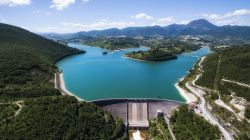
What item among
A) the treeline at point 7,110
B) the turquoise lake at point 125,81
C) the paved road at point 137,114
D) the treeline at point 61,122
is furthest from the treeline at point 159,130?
the treeline at point 7,110

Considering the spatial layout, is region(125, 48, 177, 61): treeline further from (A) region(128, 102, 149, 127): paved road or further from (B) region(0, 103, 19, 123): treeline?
(B) region(0, 103, 19, 123): treeline

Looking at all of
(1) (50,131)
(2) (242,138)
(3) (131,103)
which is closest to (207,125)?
(2) (242,138)

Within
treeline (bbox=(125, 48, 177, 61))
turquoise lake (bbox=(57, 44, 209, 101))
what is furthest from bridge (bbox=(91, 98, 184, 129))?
treeline (bbox=(125, 48, 177, 61))

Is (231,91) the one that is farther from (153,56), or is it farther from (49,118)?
(153,56)

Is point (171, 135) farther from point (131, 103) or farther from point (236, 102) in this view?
point (236, 102)

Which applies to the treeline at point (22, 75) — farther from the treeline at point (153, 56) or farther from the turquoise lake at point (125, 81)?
the treeline at point (153, 56)

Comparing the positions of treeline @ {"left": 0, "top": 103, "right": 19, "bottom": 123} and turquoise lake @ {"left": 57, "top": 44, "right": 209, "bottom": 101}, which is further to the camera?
turquoise lake @ {"left": 57, "top": 44, "right": 209, "bottom": 101}
